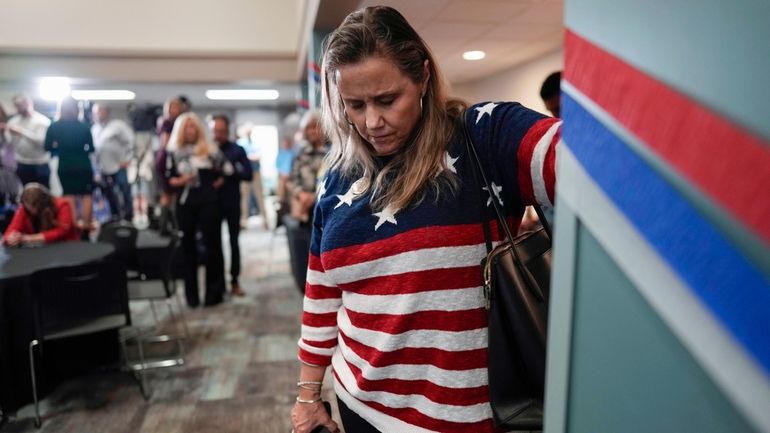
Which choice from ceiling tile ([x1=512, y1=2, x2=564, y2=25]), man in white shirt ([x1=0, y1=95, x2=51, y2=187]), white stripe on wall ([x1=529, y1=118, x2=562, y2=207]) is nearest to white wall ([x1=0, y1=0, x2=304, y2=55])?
man in white shirt ([x1=0, y1=95, x2=51, y2=187])

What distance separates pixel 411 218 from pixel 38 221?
140 inches

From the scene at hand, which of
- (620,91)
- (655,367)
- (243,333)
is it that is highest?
(620,91)

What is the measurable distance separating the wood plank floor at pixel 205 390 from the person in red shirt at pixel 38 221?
98 cm

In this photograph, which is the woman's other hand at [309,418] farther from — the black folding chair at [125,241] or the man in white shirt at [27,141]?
the man in white shirt at [27,141]

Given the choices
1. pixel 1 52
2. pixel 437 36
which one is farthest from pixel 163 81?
pixel 437 36

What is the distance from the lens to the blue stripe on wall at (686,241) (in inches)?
11.0

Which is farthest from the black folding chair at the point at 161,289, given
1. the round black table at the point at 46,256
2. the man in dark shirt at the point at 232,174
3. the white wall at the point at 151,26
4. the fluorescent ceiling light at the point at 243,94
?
the fluorescent ceiling light at the point at 243,94

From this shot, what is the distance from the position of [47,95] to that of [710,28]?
9.34 meters

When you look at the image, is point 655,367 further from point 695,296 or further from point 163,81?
point 163,81

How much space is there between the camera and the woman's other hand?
1.02 m

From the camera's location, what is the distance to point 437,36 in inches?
193

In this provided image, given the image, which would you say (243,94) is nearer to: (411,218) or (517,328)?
(411,218)

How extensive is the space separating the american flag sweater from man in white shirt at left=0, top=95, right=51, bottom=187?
6.41m

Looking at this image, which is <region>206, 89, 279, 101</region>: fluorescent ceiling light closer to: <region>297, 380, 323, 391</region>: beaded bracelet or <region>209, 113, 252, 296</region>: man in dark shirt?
<region>209, 113, 252, 296</region>: man in dark shirt
